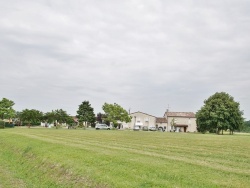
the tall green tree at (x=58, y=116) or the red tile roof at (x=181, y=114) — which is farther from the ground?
the red tile roof at (x=181, y=114)

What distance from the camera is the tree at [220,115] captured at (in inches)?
3605

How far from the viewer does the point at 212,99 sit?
97.7 metres

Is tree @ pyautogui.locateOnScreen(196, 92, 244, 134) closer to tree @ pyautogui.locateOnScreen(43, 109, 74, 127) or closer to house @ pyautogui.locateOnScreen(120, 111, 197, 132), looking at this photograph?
tree @ pyautogui.locateOnScreen(43, 109, 74, 127)

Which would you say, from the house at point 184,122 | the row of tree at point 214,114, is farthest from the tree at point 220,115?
the house at point 184,122

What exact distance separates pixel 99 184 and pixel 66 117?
97.4 m

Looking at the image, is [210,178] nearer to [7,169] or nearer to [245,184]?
[245,184]

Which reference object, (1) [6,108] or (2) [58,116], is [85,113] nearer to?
(2) [58,116]

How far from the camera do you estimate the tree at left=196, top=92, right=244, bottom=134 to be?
91562 millimetres

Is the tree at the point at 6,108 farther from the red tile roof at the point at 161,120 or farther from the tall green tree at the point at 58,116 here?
Answer: the red tile roof at the point at 161,120

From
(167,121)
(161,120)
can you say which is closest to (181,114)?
(167,121)

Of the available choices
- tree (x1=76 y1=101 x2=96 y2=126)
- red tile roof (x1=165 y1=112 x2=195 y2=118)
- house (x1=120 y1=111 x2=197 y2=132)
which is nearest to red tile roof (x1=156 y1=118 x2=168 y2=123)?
house (x1=120 y1=111 x2=197 y2=132)

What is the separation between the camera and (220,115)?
91000 mm

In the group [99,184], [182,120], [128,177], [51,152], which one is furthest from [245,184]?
[182,120]

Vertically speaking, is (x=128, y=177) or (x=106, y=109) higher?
(x=106, y=109)
